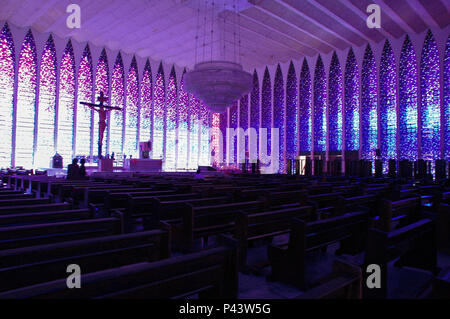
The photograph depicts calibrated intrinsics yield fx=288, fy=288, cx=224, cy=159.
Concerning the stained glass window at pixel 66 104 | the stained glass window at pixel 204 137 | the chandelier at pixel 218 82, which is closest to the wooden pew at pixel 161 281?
the chandelier at pixel 218 82

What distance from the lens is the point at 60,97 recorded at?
49.8 feet

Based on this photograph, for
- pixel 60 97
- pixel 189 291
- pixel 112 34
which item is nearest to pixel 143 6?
pixel 112 34

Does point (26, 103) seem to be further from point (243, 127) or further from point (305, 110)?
point (305, 110)

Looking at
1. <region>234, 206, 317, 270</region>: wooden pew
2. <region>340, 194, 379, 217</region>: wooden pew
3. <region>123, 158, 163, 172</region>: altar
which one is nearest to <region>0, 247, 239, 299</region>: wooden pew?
<region>234, 206, 317, 270</region>: wooden pew

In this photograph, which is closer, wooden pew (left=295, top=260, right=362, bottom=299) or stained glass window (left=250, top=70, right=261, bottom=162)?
wooden pew (left=295, top=260, right=362, bottom=299)

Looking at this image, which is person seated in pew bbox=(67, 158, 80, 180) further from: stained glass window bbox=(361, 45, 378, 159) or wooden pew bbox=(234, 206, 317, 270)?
stained glass window bbox=(361, 45, 378, 159)

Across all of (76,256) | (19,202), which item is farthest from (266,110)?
(76,256)

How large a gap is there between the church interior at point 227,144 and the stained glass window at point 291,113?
0.27 feet

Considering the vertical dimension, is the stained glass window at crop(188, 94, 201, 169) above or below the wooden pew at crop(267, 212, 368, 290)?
above

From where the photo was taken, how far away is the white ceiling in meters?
11.6

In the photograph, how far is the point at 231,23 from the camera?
13367 mm

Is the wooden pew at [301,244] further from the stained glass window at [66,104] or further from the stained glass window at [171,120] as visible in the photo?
the stained glass window at [171,120]

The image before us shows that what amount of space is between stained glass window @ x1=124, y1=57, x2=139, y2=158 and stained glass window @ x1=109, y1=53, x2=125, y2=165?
0.34 m

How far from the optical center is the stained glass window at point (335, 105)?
1549cm
